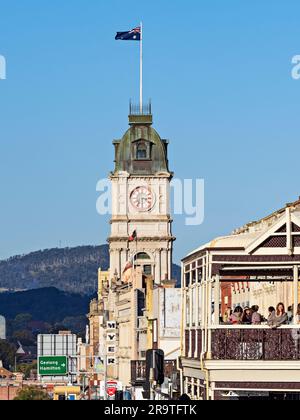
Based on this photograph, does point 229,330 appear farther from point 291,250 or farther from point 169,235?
point 169,235

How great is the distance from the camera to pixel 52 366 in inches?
5940

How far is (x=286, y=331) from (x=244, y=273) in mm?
2589

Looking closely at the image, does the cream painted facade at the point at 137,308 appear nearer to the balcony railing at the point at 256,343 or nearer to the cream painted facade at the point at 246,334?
the cream painted facade at the point at 246,334

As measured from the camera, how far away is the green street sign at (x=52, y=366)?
149125 mm

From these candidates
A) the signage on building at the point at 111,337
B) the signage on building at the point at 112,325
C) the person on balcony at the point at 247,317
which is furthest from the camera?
the signage on building at the point at 112,325

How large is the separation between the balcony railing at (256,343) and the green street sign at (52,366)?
122 meters

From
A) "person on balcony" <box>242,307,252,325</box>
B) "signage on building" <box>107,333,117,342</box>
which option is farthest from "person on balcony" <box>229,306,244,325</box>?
"signage on building" <box>107,333,117,342</box>

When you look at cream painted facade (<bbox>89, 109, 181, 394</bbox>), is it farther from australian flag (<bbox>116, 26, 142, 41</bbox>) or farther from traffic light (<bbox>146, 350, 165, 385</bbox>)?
traffic light (<bbox>146, 350, 165, 385</bbox>)

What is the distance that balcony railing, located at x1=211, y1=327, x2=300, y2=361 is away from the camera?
2672 cm

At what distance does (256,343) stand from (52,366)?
124576 mm

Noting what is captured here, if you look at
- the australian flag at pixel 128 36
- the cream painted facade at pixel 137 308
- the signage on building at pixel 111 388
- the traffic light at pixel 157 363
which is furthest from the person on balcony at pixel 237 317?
the australian flag at pixel 128 36

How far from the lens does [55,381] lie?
199625 mm

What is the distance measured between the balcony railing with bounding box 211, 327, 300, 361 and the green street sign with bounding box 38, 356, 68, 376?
400 ft
